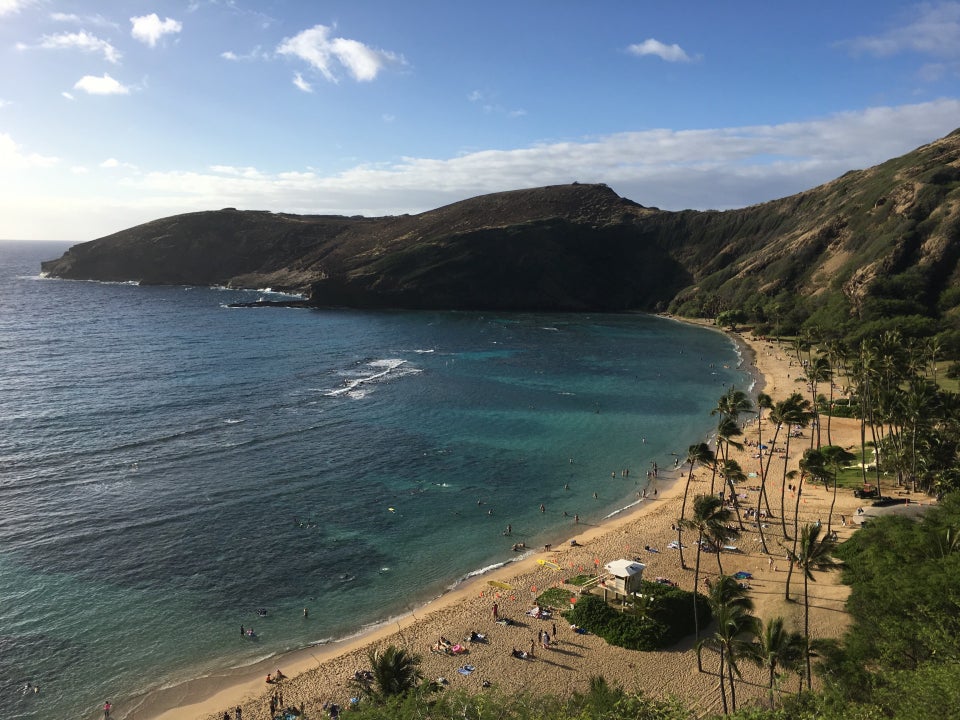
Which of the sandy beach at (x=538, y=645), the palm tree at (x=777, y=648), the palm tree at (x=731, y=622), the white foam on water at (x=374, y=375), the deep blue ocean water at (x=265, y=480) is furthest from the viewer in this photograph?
the white foam on water at (x=374, y=375)

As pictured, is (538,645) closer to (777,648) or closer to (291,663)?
(291,663)

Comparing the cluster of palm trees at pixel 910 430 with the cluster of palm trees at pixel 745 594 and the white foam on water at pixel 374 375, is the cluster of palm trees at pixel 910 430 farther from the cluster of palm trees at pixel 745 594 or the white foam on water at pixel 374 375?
the white foam on water at pixel 374 375

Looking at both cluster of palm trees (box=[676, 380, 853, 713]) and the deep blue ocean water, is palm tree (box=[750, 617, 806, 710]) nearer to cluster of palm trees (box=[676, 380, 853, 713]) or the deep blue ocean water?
cluster of palm trees (box=[676, 380, 853, 713])

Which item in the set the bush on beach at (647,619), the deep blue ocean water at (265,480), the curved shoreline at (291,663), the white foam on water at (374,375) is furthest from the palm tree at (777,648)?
the white foam on water at (374,375)

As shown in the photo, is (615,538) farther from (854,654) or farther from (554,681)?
(854,654)

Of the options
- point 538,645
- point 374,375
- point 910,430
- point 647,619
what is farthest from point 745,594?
point 374,375

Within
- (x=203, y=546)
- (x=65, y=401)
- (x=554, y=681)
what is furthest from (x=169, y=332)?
(x=554, y=681)

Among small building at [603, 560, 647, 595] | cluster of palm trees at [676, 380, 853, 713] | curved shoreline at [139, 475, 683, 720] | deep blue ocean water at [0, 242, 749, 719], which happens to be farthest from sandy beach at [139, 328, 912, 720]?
small building at [603, 560, 647, 595]
